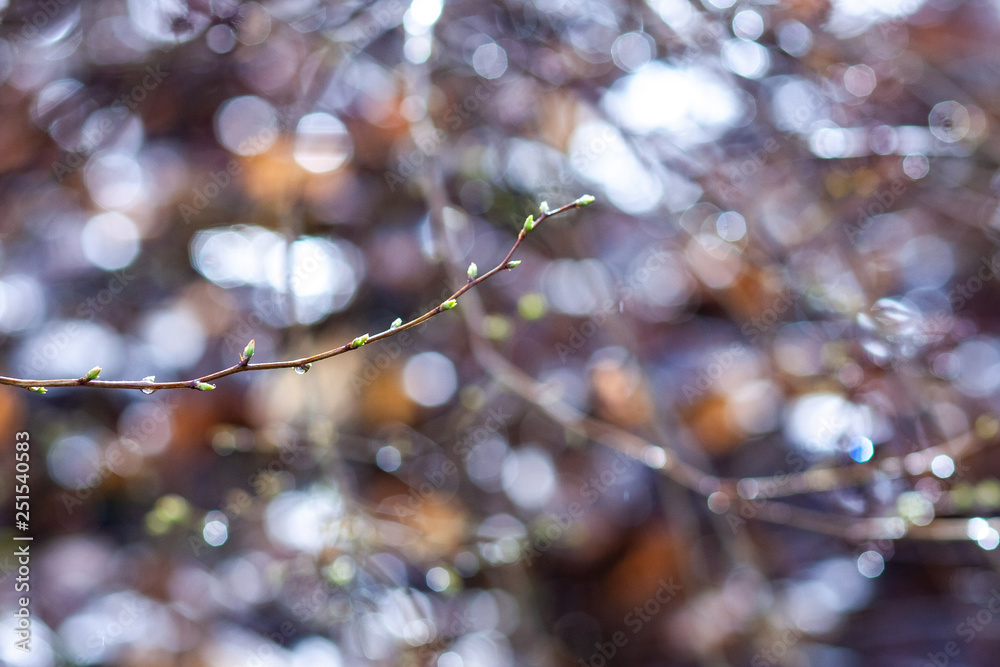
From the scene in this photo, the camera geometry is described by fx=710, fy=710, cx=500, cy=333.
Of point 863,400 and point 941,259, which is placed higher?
point 863,400

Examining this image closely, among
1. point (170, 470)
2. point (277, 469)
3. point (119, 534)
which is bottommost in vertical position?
point (119, 534)

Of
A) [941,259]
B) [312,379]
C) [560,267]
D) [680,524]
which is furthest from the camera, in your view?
[941,259]

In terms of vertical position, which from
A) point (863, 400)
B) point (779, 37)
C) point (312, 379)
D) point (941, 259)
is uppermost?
point (779, 37)

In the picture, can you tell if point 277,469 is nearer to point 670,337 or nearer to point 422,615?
point 422,615

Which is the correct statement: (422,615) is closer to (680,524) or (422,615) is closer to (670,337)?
(680,524)

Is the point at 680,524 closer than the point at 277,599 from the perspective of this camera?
Yes

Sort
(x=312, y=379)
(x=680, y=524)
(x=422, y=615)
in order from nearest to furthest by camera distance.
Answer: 1. (x=422, y=615)
2. (x=312, y=379)
3. (x=680, y=524)

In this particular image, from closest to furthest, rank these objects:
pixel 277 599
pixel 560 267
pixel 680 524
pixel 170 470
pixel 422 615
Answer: pixel 422 615
pixel 680 524
pixel 277 599
pixel 170 470
pixel 560 267

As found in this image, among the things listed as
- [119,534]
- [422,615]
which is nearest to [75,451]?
[119,534]

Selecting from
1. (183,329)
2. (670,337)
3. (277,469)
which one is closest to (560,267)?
(670,337)
